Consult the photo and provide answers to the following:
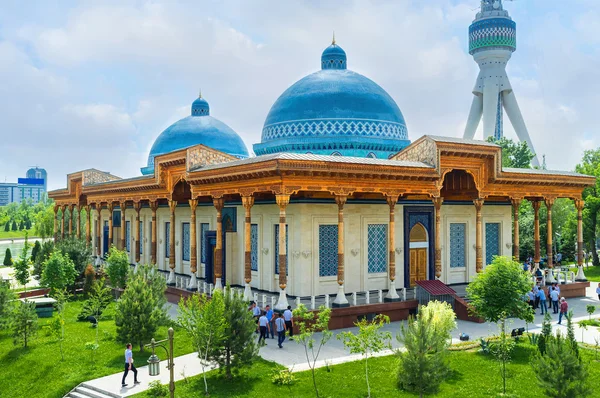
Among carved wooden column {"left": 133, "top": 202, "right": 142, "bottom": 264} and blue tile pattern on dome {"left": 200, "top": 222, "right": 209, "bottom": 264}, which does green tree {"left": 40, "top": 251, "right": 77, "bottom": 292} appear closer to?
carved wooden column {"left": 133, "top": 202, "right": 142, "bottom": 264}

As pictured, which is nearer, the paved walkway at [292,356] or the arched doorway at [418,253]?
the paved walkway at [292,356]

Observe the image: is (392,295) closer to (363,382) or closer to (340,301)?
(340,301)

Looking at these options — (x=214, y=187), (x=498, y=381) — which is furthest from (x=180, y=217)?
(x=498, y=381)

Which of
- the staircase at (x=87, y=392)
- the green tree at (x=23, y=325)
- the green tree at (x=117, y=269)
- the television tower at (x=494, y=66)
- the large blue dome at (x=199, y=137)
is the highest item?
the television tower at (x=494, y=66)

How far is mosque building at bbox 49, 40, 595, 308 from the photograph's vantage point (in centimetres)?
2139

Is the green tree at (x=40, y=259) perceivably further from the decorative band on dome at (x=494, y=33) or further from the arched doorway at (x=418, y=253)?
the decorative band on dome at (x=494, y=33)

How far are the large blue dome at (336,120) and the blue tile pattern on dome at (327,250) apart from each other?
20.0 feet

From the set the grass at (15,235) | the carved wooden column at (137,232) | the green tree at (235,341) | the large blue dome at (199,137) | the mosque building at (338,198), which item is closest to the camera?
the green tree at (235,341)

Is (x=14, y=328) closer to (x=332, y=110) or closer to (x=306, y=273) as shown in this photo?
(x=306, y=273)

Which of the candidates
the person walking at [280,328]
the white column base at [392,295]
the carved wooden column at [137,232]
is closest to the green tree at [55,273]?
the carved wooden column at [137,232]

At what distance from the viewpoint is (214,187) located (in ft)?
79.1

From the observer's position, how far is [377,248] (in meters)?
24.6

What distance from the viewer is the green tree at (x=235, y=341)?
49.3 feet

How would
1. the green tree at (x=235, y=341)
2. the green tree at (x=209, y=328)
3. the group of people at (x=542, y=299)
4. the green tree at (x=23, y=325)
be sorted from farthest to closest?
the group of people at (x=542, y=299) → the green tree at (x=23, y=325) → the green tree at (x=235, y=341) → the green tree at (x=209, y=328)
